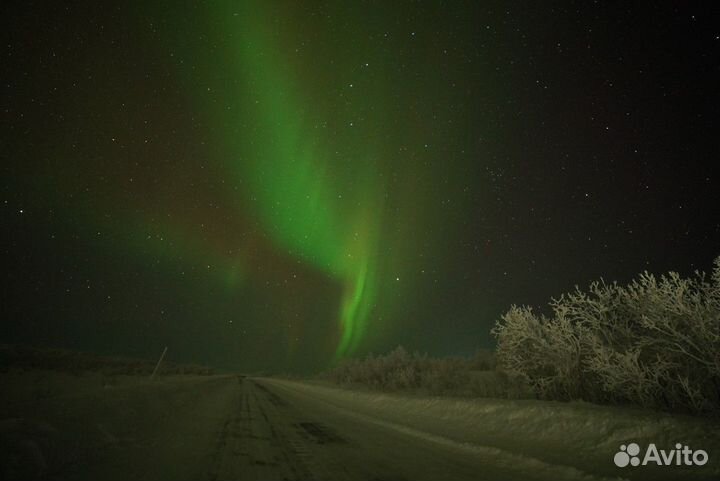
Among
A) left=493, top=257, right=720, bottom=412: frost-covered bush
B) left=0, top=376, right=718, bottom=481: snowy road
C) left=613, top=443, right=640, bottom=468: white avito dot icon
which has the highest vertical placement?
left=493, top=257, right=720, bottom=412: frost-covered bush

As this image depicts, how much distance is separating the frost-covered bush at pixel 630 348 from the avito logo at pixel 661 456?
2.73m

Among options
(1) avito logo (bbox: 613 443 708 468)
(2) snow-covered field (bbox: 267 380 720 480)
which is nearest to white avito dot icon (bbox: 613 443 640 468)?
(1) avito logo (bbox: 613 443 708 468)

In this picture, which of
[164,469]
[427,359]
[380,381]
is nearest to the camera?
[164,469]

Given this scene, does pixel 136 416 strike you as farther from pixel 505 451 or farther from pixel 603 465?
pixel 603 465

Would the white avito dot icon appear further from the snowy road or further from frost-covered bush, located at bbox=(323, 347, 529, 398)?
frost-covered bush, located at bbox=(323, 347, 529, 398)

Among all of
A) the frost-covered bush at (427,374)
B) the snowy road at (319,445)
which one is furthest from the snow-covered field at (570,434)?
the frost-covered bush at (427,374)

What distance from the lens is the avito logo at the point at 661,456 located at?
24.0 feet

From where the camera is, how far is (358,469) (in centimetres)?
707

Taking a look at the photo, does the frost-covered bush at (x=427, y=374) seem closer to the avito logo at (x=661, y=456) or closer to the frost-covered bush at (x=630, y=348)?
the frost-covered bush at (x=630, y=348)

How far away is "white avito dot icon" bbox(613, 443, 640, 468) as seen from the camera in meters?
7.81

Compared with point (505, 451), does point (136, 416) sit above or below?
below

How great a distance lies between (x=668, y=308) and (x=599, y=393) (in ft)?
16.6

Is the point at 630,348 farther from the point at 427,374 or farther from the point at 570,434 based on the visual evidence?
the point at 427,374

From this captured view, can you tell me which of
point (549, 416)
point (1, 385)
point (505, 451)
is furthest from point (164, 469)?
point (1, 385)
